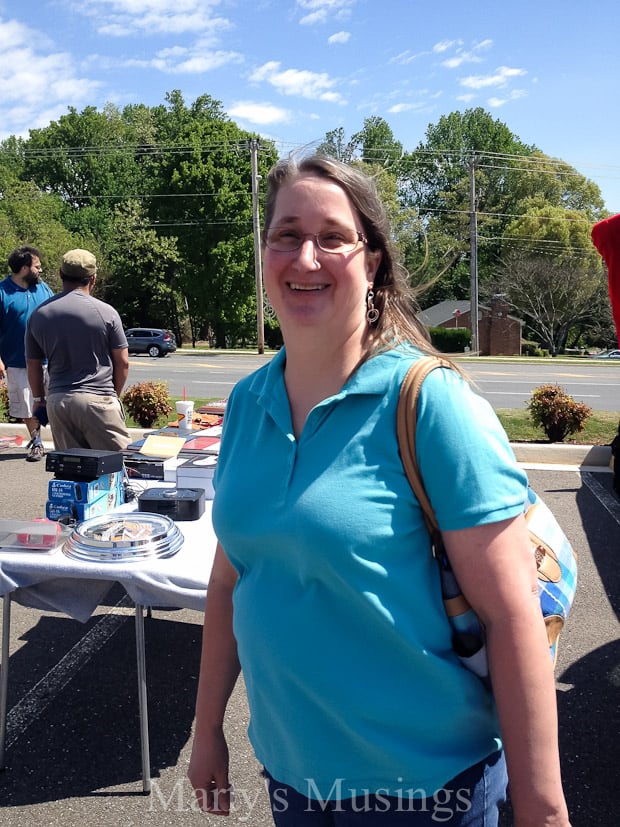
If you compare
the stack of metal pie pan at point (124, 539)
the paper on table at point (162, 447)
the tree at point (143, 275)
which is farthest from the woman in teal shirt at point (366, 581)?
the tree at point (143, 275)

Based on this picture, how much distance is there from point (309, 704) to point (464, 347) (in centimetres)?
4262

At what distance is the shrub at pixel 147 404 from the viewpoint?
30.3 feet

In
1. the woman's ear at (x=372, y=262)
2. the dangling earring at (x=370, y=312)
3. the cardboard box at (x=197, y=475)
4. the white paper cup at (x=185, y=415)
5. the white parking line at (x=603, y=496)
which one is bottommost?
the white parking line at (x=603, y=496)

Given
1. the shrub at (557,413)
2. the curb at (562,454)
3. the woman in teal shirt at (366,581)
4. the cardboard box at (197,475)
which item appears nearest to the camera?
the woman in teal shirt at (366,581)

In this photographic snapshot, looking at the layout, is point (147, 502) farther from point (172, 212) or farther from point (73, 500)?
point (172, 212)

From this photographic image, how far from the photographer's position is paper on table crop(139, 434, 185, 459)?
386 cm

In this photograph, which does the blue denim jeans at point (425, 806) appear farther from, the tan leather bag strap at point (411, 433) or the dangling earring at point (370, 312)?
the dangling earring at point (370, 312)

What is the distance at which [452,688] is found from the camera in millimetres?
1270

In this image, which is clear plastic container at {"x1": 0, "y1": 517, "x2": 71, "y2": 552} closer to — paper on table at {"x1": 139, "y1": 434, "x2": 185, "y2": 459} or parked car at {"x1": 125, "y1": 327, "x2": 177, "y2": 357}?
paper on table at {"x1": 139, "y1": 434, "x2": 185, "y2": 459}

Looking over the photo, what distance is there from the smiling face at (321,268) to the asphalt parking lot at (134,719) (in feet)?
6.58

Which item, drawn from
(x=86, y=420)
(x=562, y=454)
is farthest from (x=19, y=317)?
(x=562, y=454)

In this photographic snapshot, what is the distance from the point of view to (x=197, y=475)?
135 inches

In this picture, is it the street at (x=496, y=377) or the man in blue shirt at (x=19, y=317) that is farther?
the street at (x=496, y=377)

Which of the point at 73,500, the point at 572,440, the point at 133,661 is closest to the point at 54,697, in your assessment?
the point at 133,661
